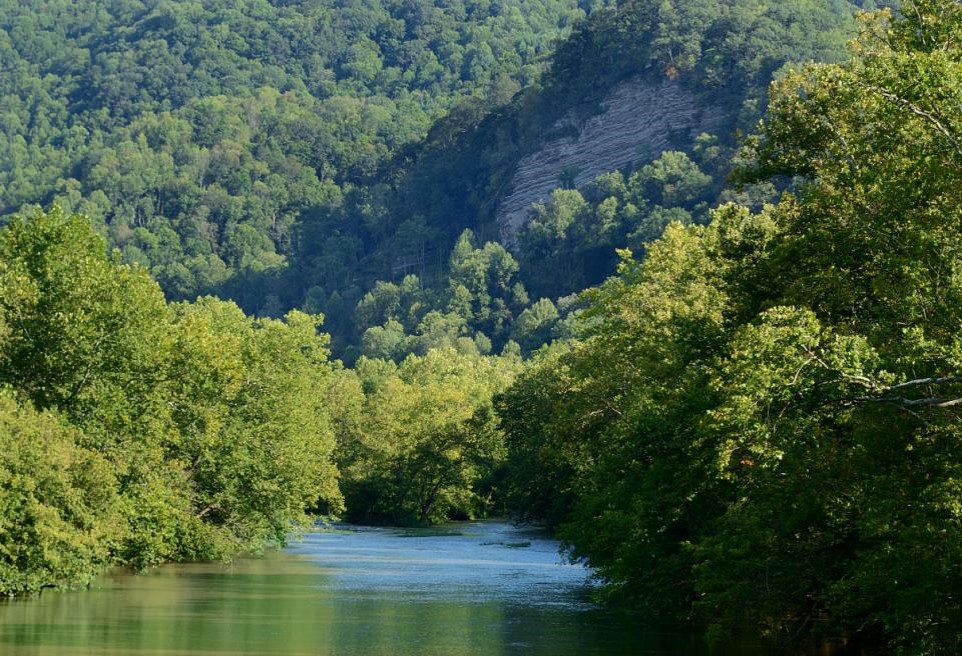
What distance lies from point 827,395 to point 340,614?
24.8 meters

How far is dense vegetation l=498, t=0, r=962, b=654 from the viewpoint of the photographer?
25047 millimetres

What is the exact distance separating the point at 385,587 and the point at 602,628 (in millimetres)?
14405

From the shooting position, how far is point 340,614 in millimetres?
47344

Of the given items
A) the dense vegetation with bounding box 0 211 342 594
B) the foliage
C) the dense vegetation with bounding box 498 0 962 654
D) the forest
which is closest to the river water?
A: the forest

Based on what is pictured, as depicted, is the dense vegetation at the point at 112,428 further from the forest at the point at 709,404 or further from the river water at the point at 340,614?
the river water at the point at 340,614

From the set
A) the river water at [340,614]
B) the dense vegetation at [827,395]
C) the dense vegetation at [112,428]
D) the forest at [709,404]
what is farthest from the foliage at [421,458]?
the dense vegetation at [827,395]

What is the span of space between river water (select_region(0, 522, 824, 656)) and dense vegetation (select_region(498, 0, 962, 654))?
2.92 meters

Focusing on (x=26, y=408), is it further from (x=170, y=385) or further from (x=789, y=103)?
(x=789, y=103)

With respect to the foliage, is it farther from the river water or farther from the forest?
the river water

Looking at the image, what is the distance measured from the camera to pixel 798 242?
3256 cm

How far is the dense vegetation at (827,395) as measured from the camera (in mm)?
25047

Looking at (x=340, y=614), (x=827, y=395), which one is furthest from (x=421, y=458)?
(x=827, y=395)

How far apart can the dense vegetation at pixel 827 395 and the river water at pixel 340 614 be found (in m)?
2.92

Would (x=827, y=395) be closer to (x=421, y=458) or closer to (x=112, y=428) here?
(x=112, y=428)
